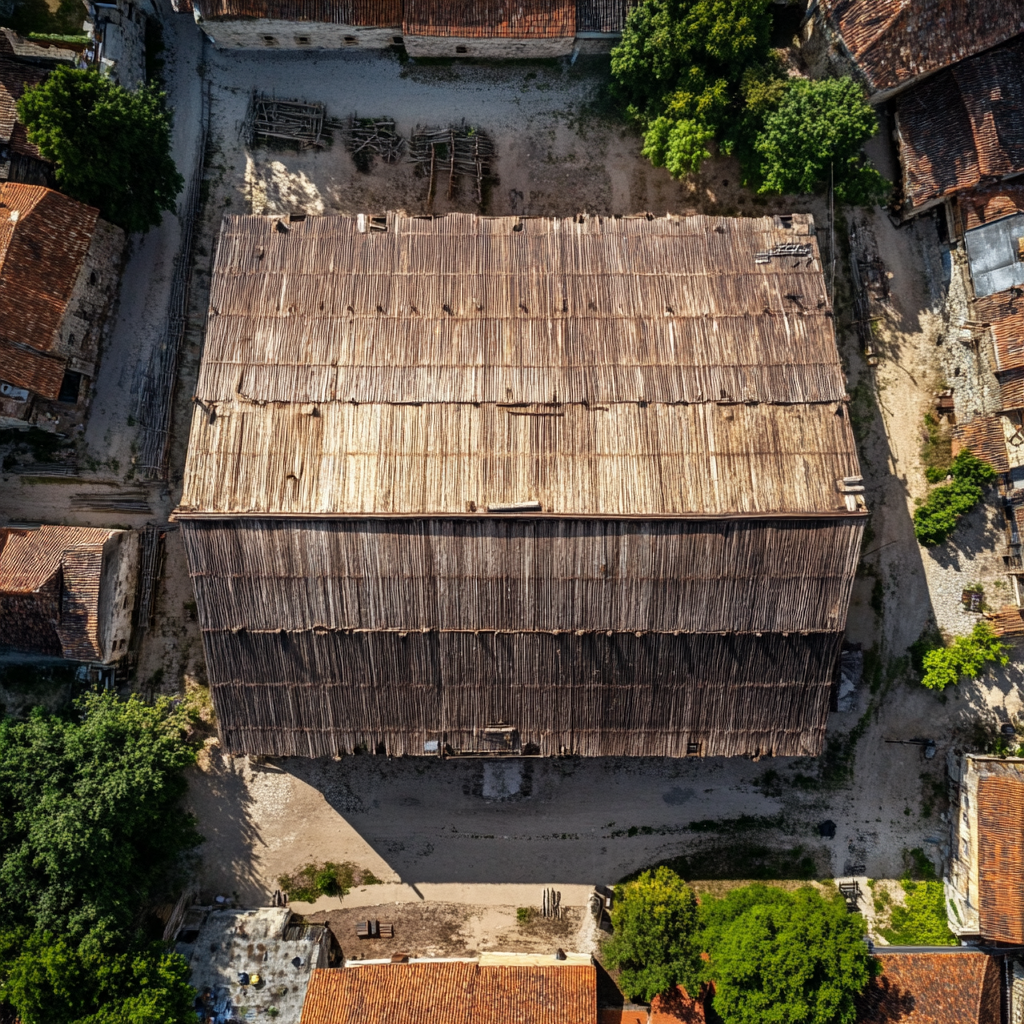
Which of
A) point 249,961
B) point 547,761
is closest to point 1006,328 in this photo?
point 547,761

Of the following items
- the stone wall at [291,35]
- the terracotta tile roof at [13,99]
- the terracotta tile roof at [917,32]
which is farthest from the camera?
the stone wall at [291,35]

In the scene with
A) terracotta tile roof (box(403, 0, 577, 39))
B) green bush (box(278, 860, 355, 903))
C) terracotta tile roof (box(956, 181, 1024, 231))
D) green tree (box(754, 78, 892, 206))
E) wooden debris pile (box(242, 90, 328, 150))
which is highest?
terracotta tile roof (box(403, 0, 577, 39))

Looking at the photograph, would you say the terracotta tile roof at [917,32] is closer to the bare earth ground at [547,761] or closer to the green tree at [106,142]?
the bare earth ground at [547,761]

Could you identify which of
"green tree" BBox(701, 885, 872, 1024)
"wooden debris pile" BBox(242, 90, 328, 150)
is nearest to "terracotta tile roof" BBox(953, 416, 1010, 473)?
"green tree" BBox(701, 885, 872, 1024)

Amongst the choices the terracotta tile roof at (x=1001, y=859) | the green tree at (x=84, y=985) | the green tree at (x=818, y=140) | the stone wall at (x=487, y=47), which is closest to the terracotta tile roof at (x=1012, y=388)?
the green tree at (x=818, y=140)

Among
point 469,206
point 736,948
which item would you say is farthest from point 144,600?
point 736,948

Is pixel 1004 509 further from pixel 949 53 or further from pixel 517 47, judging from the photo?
pixel 517 47

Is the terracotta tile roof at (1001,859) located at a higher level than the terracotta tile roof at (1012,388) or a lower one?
lower

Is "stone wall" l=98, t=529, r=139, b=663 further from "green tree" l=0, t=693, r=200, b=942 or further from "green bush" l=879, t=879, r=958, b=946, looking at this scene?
"green bush" l=879, t=879, r=958, b=946
